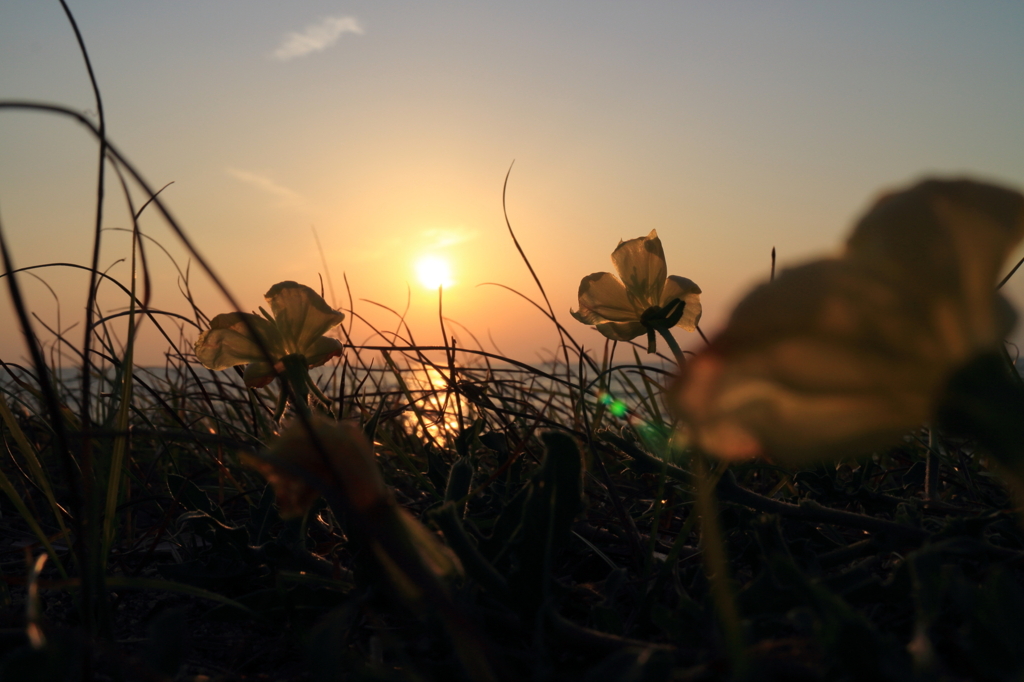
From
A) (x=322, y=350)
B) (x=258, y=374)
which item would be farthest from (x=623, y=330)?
(x=258, y=374)

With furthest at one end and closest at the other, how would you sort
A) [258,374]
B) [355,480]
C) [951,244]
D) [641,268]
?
1. [641,268]
2. [258,374]
3. [355,480]
4. [951,244]

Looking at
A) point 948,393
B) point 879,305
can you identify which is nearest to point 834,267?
point 879,305

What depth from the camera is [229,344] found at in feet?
3.88

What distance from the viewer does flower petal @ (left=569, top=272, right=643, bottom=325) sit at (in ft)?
4.28

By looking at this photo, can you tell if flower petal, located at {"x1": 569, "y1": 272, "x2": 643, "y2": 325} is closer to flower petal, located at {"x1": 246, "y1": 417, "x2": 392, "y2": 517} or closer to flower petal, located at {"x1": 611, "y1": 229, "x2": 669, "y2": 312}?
flower petal, located at {"x1": 611, "y1": 229, "x2": 669, "y2": 312}

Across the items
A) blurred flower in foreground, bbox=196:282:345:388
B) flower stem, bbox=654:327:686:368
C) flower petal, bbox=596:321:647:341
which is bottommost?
flower stem, bbox=654:327:686:368

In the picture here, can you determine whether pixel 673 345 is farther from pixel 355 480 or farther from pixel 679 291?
pixel 355 480

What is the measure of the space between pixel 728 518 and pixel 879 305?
70 centimetres

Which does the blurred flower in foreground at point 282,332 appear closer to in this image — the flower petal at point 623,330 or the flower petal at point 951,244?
the flower petal at point 623,330

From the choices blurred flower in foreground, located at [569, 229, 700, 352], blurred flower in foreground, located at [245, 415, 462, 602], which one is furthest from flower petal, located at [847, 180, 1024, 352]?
blurred flower in foreground, located at [569, 229, 700, 352]

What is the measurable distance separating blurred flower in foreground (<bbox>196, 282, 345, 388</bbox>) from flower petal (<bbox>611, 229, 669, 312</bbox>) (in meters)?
0.52

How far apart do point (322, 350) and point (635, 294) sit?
1.88 feet

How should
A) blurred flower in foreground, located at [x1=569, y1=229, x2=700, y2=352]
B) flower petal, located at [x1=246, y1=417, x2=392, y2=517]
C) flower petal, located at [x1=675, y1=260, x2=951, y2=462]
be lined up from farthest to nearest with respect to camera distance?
1. blurred flower in foreground, located at [x1=569, y1=229, x2=700, y2=352]
2. flower petal, located at [x1=246, y1=417, x2=392, y2=517]
3. flower petal, located at [x1=675, y1=260, x2=951, y2=462]

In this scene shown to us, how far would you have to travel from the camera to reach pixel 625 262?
128 centimetres
